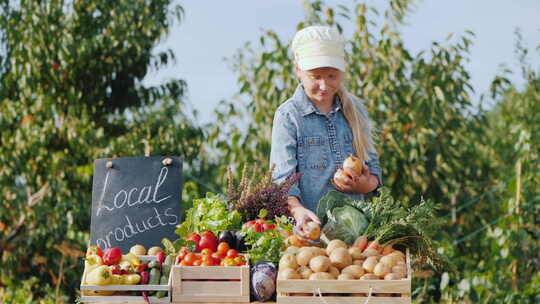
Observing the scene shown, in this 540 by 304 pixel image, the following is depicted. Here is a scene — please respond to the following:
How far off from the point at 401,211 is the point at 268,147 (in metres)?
3.45

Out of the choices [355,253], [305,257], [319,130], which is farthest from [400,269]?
[319,130]

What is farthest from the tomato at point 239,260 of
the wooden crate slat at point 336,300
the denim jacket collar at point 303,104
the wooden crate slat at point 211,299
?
the denim jacket collar at point 303,104

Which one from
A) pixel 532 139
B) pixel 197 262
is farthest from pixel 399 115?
pixel 197 262

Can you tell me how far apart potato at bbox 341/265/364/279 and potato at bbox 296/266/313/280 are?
10 cm

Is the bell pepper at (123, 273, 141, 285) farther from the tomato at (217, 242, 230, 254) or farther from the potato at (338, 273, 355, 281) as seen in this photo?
the potato at (338, 273, 355, 281)

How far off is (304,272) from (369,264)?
0.65 ft

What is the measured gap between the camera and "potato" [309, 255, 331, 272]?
2.30m

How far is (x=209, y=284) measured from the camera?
7.98ft

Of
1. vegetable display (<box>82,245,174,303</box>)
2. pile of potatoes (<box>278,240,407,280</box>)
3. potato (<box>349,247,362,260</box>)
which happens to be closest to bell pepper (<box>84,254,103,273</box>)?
vegetable display (<box>82,245,174,303</box>)

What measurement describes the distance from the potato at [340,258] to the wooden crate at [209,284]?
0.28m

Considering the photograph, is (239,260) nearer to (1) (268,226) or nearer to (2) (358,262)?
(1) (268,226)

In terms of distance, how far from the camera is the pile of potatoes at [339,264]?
2299 mm

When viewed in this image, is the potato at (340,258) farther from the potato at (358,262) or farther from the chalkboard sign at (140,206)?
the chalkboard sign at (140,206)

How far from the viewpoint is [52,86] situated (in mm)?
7012
